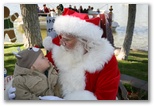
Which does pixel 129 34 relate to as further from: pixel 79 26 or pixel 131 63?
pixel 79 26

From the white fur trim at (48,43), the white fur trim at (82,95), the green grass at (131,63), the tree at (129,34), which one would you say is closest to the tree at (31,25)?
the green grass at (131,63)

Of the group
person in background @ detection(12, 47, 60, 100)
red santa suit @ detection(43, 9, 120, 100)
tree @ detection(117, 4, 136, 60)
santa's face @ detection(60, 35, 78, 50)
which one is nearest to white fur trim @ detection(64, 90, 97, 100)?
red santa suit @ detection(43, 9, 120, 100)

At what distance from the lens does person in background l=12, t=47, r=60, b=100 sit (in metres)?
1.34

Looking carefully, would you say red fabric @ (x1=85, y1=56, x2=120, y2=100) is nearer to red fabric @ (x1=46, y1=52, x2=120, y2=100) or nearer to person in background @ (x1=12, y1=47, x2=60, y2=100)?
red fabric @ (x1=46, y1=52, x2=120, y2=100)

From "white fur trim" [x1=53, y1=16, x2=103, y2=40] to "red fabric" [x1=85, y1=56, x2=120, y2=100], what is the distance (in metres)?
0.19

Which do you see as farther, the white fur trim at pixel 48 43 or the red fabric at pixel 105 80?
the white fur trim at pixel 48 43

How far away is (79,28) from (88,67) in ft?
0.77

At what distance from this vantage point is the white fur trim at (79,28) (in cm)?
128

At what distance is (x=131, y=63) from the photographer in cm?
178

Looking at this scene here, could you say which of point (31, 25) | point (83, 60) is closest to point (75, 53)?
point (83, 60)

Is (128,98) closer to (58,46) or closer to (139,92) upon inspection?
(139,92)

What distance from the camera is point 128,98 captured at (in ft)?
5.62

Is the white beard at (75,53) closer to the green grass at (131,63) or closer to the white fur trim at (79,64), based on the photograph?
the white fur trim at (79,64)

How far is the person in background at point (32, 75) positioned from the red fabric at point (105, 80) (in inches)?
7.9
